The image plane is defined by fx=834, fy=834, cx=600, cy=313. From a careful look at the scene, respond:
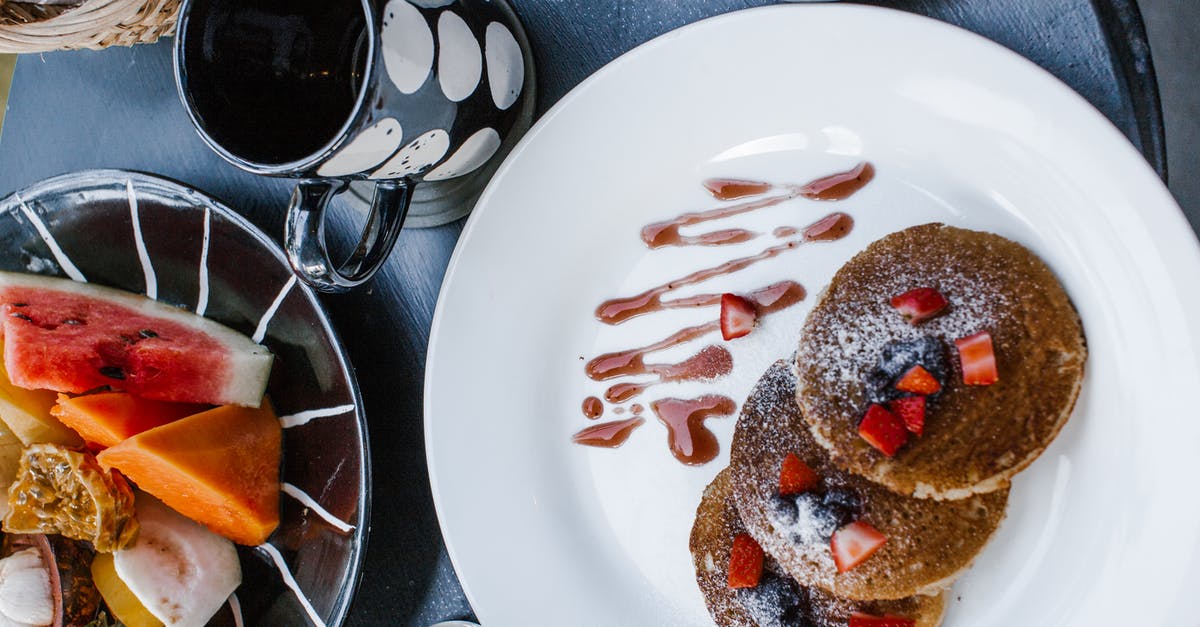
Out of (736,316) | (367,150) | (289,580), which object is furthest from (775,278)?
(289,580)

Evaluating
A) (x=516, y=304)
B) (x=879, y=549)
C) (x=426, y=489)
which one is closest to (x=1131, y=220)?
(x=879, y=549)

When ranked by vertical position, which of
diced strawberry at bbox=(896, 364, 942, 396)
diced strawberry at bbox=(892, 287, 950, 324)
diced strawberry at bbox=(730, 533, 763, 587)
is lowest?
diced strawberry at bbox=(730, 533, 763, 587)

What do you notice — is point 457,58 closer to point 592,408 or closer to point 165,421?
point 592,408

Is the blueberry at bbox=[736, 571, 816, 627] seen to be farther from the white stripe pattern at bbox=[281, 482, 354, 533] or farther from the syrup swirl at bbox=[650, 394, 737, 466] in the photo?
the white stripe pattern at bbox=[281, 482, 354, 533]

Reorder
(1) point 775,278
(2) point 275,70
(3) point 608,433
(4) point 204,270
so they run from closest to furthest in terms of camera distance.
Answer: (2) point 275,70
(1) point 775,278
(3) point 608,433
(4) point 204,270

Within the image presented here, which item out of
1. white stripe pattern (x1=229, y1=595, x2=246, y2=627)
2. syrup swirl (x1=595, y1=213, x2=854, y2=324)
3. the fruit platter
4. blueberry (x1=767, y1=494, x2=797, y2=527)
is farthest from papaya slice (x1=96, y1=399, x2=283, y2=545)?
blueberry (x1=767, y1=494, x2=797, y2=527)

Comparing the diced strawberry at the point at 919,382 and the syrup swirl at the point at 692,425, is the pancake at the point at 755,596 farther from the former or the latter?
the diced strawberry at the point at 919,382

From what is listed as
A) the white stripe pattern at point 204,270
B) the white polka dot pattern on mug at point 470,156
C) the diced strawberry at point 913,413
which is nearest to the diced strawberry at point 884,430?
the diced strawberry at point 913,413
